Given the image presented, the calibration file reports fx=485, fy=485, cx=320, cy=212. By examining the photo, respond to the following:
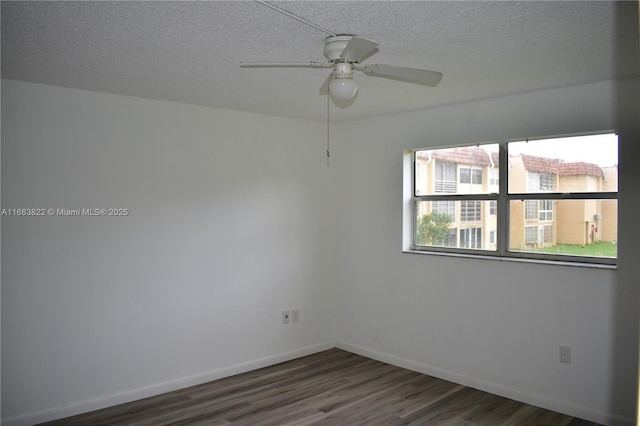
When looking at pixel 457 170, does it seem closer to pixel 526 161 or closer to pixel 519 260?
pixel 526 161

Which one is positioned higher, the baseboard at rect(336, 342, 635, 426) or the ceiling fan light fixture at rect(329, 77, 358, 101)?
the ceiling fan light fixture at rect(329, 77, 358, 101)

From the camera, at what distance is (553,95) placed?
3.66m

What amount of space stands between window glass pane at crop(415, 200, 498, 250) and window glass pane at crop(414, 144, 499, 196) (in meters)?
0.12

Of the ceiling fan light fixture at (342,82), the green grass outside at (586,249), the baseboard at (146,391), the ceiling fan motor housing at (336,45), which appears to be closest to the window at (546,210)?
the green grass outside at (586,249)

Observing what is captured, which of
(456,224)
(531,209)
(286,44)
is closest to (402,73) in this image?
(286,44)

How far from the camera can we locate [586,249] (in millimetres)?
3590

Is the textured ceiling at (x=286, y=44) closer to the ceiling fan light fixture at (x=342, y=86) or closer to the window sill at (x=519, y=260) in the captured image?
the ceiling fan light fixture at (x=342, y=86)

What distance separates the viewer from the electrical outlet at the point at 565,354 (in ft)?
11.7

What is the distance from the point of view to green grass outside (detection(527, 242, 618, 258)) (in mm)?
3457

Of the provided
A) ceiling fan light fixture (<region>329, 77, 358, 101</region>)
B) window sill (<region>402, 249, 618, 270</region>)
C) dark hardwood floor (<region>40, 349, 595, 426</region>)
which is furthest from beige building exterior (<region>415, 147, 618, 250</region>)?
ceiling fan light fixture (<region>329, 77, 358, 101</region>)

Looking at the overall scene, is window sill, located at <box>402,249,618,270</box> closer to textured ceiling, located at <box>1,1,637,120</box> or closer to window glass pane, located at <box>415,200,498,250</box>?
window glass pane, located at <box>415,200,498,250</box>

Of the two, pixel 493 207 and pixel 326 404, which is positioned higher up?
pixel 493 207

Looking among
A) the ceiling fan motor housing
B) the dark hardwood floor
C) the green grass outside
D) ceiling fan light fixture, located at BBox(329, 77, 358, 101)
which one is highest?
the ceiling fan motor housing

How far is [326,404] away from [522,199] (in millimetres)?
2264
